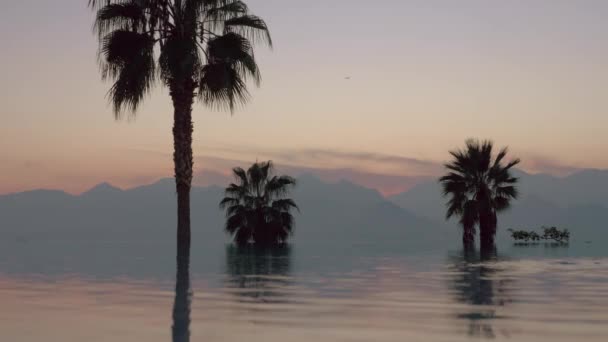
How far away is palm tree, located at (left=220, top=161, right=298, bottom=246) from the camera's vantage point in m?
40.6

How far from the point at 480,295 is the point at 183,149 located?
15.8 meters

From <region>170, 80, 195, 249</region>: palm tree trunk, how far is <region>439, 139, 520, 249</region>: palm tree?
17785mm

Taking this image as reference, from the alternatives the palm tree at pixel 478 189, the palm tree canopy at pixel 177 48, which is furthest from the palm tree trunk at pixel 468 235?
the palm tree canopy at pixel 177 48

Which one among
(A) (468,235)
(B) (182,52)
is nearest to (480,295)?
(B) (182,52)

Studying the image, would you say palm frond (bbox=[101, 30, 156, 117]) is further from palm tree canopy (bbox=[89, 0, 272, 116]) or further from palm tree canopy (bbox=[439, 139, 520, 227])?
palm tree canopy (bbox=[439, 139, 520, 227])

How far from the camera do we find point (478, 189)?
39.5 m

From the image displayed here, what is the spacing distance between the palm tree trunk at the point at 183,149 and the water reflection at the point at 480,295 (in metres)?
10.7

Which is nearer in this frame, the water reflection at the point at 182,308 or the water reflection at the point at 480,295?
the water reflection at the point at 182,308

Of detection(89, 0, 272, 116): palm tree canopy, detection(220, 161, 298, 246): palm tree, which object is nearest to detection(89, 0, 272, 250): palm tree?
detection(89, 0, 272, 116): palm tree canopy

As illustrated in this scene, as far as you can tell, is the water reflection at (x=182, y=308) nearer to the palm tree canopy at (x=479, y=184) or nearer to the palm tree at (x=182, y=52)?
the palm tree at (x=182, y=52)

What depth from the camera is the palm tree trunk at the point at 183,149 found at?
977 inches

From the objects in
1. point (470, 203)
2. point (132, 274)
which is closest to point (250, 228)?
point (470, 203)

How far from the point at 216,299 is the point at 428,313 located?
106 inches

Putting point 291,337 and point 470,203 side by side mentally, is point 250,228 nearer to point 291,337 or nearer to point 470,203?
point 470,203
